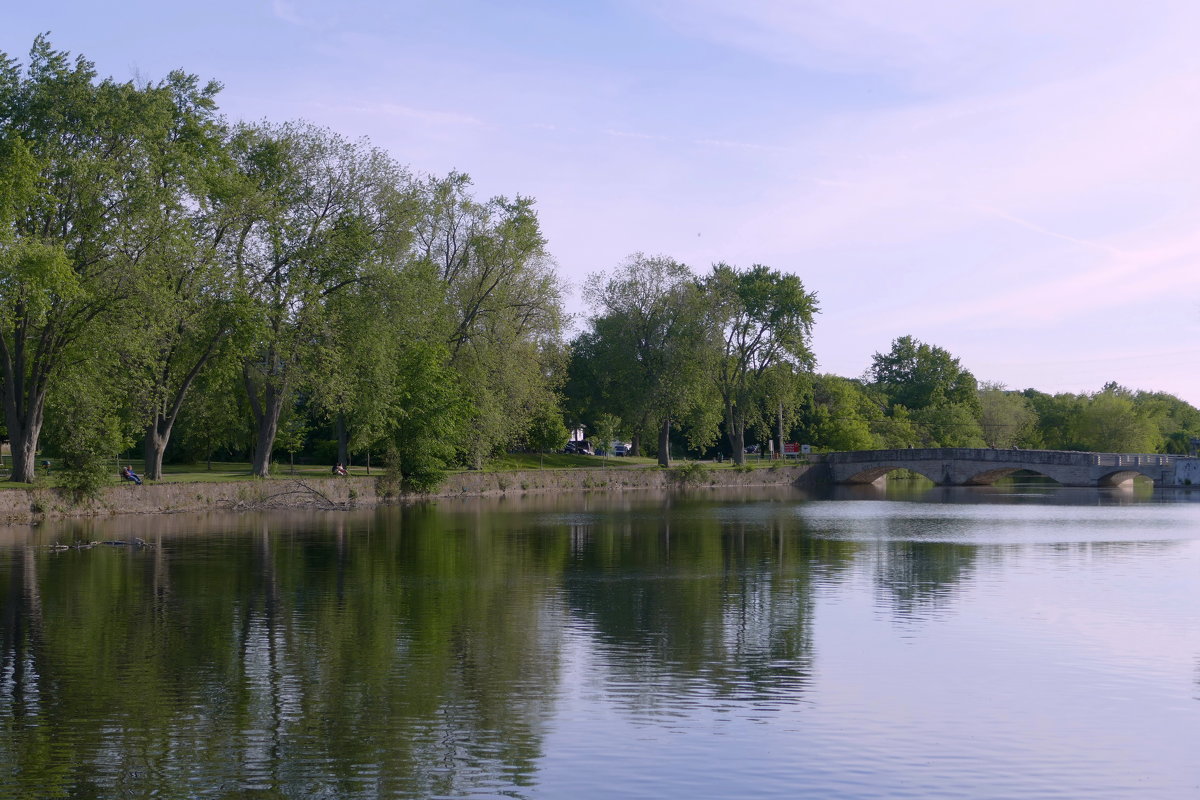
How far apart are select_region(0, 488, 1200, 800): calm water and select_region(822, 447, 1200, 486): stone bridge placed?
174ft

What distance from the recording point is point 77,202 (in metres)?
40.5

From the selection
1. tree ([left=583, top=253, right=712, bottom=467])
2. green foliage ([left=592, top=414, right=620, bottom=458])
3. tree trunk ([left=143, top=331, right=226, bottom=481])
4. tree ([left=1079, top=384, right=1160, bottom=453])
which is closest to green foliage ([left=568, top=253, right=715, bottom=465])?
tree ([left=583, top=253, right=712, bottom=467])

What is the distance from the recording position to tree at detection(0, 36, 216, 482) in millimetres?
39875

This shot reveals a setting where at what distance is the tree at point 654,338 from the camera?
7800 cm

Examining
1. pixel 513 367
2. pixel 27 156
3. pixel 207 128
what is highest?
pixel 207 128

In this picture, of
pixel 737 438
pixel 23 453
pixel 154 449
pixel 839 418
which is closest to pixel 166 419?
pixel 154 449

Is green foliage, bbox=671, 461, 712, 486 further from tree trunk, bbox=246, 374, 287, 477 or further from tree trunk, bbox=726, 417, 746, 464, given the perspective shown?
tree trunk, bbox=246, 374, 287, 477

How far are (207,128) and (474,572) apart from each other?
85.1ft

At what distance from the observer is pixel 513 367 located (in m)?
62.2

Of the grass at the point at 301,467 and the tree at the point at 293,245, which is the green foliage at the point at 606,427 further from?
the tree at the point at 293,245

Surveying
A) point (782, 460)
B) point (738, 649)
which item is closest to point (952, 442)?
point (782, 460)

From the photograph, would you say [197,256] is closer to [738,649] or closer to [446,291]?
[446,291]

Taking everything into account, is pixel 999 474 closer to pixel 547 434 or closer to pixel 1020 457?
pixel 1020 457

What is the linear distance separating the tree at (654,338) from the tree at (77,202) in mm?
40168
